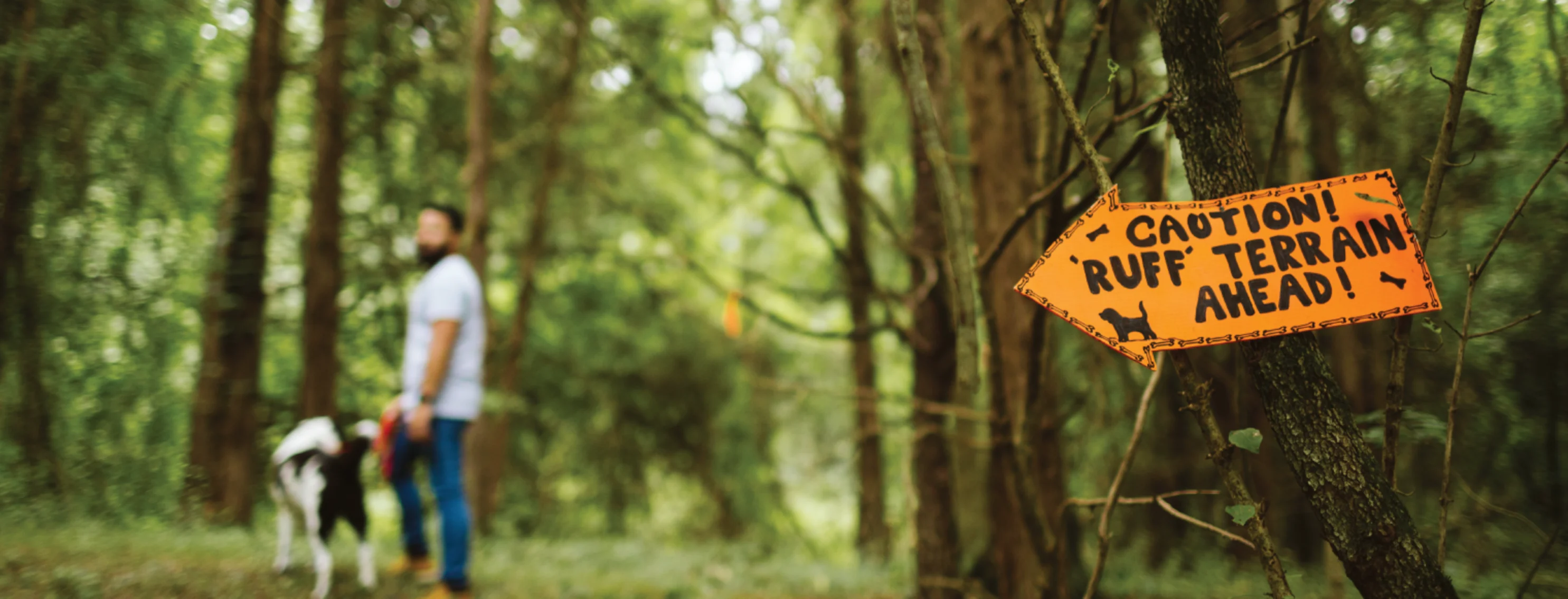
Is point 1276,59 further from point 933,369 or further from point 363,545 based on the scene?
point 363,545

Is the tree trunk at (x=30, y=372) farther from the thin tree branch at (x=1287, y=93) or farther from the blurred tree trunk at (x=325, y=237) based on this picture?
the thin tree branch at (x=1287, y=93)

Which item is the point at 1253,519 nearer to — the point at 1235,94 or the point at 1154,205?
the point at 1154,205

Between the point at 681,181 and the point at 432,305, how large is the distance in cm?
750

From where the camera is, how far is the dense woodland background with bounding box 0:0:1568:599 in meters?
2.98

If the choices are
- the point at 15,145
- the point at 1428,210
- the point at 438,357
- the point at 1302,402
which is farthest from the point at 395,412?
the point at 1428,210

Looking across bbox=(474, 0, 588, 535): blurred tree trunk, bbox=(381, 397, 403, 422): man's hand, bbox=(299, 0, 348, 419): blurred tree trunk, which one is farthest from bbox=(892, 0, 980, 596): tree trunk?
bbox=(474, 0, 588, 535): blurred tree trunk

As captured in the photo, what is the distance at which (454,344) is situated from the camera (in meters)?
3.78

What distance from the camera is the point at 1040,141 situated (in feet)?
8.22

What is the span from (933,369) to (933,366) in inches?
0.9

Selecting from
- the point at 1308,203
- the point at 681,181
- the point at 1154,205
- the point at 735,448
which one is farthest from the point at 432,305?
the point at 735,448

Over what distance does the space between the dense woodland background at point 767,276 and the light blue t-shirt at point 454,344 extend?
1.00 m

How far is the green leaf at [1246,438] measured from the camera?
5.21ft

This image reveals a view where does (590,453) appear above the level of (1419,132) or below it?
below

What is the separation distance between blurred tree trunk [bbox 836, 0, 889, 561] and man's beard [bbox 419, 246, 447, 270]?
2.10 meters
